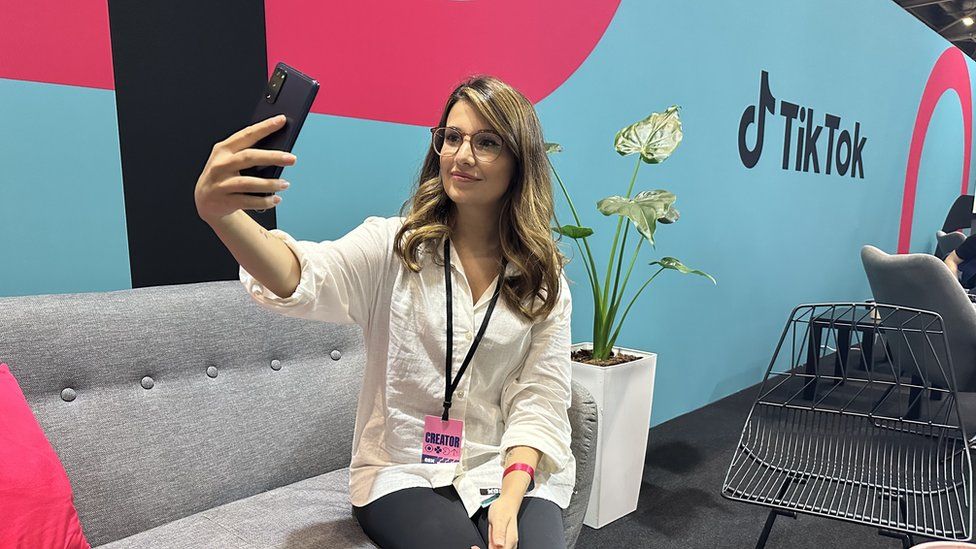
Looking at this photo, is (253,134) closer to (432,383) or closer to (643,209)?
(432,383)

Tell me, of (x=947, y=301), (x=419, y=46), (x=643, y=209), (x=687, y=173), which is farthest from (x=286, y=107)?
(x=687, y=173)

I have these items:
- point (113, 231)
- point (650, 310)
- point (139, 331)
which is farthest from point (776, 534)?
point (113, 231)

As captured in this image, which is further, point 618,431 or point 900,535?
point 618,431

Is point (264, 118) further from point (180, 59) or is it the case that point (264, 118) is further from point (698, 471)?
point (698, 471)

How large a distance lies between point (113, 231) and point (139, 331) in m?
0.33

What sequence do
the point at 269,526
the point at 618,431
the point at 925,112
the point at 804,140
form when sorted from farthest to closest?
the point at 925,112, the point at 804,140, the point at 618,431, the point at 269,526

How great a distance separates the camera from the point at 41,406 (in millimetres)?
1249

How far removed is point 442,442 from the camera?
130 centimetres

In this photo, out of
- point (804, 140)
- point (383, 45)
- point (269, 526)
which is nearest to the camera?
point (269, 526)

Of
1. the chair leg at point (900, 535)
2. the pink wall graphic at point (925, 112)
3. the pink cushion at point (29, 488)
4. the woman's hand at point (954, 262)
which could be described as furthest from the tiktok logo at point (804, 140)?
the pink cushion at point (29, 488)

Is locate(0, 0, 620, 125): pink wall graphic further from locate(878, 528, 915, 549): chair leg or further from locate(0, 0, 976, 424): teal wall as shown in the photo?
locate(878, 528, 915, 549): chair leg

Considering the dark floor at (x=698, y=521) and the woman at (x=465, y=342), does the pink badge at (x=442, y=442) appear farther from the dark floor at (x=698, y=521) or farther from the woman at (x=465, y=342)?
the dark floor at (x=698, y=521)

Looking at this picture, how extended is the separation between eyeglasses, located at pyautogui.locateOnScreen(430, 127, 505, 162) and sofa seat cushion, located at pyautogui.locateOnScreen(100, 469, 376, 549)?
2.70ft

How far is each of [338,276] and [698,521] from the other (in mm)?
1875
